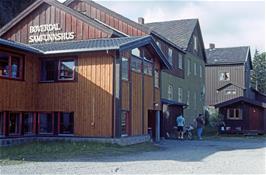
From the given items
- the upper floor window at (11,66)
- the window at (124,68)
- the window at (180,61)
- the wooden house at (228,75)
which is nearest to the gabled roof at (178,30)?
the window at (180,61)

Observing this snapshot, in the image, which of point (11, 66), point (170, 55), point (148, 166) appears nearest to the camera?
point (148, 166)

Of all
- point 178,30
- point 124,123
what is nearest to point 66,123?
point 124,123

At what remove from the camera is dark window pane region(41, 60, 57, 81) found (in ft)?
76.0

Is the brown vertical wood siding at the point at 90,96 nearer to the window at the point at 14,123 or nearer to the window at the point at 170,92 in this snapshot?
the window at the point at 14,123

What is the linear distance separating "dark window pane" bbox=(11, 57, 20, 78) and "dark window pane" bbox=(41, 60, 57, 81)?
1719mm

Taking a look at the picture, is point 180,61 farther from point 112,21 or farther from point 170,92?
point 112,21

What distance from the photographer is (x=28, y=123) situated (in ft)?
74.7

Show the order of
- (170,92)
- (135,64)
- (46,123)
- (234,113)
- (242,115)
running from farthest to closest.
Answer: (234,113)
(242,115)
(170,92)
(135,64)
(46,123)

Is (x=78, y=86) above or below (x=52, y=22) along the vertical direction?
below

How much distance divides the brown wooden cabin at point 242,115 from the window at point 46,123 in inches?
801

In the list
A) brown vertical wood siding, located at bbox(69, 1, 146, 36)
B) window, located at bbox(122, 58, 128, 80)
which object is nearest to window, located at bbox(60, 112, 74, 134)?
window, located at bbox(122, 58, 128, 80)

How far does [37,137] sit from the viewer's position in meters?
22.8

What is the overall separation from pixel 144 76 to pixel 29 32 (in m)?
7.92

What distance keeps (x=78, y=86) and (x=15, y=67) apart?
3285mm
